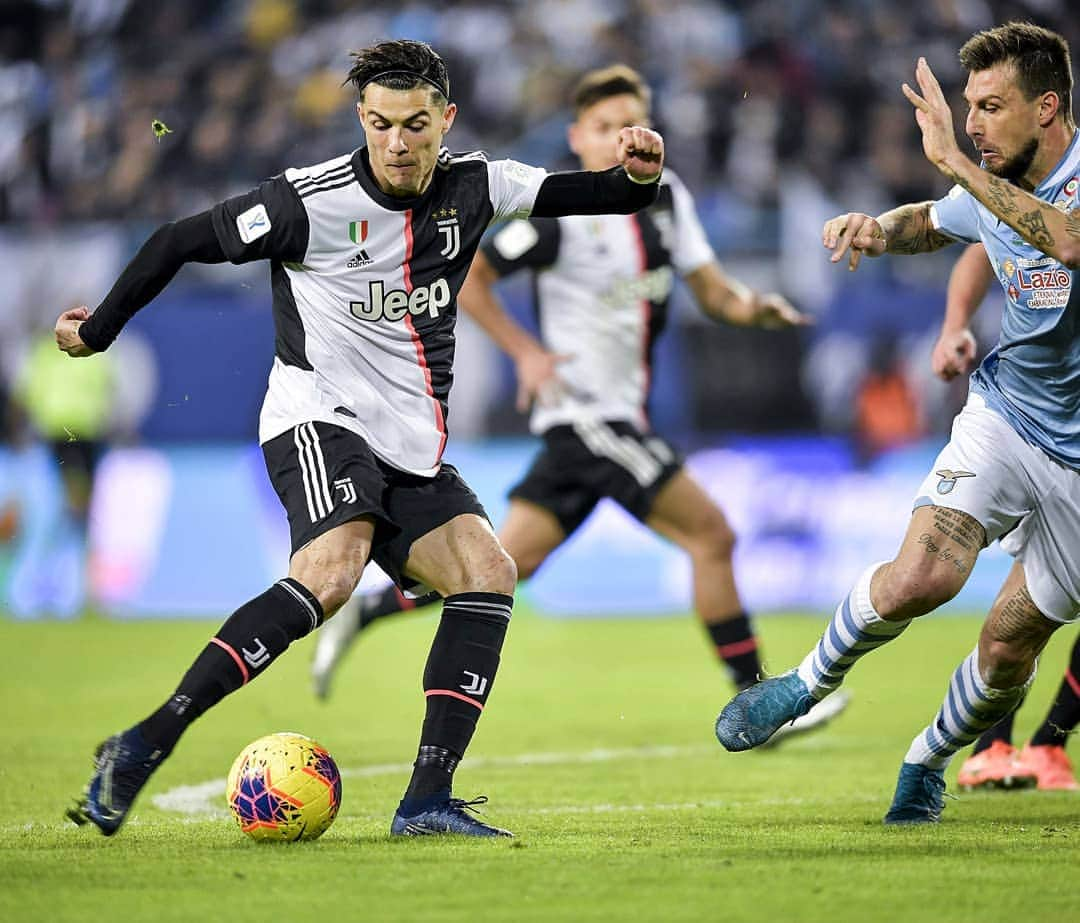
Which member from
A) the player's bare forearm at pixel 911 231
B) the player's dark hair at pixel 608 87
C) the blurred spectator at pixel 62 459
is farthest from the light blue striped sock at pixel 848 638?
the blurred spectator at pixel 62 459

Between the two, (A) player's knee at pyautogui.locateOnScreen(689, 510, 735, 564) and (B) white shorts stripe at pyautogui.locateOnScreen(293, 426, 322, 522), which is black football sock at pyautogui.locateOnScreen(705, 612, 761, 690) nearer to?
(A) player's knee at pyautogui.locateOnScreen(689, 510, 735, 564)

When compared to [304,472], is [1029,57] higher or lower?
higher

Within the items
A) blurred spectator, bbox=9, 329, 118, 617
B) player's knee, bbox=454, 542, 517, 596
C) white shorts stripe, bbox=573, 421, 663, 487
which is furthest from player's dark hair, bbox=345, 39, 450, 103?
blurred spectator, bbox=9, 329, 118, 617

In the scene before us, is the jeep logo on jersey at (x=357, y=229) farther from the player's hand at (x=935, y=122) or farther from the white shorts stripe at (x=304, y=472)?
the player's hand at (x=935, y=122)

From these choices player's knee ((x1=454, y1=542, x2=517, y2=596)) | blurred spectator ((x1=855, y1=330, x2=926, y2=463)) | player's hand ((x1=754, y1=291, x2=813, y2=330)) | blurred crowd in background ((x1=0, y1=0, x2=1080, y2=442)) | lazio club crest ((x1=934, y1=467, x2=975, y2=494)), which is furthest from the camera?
blurred crowd in background ((x1=0, y1=0, x2=1080, y2=442))

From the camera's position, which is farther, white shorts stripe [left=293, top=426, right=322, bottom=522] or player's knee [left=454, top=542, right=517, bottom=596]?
player's knee [left=454, top=542, right=517, bottom=596]

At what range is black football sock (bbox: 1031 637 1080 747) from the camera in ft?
21.1

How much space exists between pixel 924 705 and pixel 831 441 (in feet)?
17.4

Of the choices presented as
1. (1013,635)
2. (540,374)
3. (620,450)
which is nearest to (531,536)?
(620,450)

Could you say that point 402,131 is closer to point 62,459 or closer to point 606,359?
point 606,359

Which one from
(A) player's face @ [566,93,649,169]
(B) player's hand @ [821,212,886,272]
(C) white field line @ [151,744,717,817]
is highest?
(A) player's face @ [566,93,649,169]

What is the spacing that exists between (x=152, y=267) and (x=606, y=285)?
3.54 meters

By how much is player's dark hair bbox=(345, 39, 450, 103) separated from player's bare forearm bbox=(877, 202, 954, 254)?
1.52 m

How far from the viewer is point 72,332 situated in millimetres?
5258
